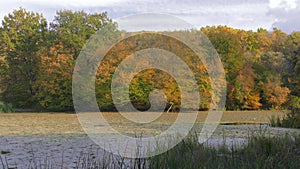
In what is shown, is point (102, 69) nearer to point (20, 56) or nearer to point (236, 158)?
point (20, 56)

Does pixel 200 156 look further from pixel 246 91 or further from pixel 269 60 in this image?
pixel 269 60

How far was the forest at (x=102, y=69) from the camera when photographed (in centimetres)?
1948

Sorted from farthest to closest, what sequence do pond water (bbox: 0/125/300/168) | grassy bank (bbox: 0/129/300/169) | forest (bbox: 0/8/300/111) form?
forest (bbox: 0/8/300/111) < pond water (bbox: 0/125/300/168) < grassy bank (bbox: 0/129/300/169)

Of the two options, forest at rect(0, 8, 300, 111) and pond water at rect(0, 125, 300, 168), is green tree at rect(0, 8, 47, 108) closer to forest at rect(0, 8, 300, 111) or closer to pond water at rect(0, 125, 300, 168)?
forest at rect(0, 8, 300, 111)

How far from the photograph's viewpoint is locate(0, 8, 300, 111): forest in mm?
19484

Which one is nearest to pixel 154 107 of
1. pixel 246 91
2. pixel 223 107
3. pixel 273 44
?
pixel 223 107

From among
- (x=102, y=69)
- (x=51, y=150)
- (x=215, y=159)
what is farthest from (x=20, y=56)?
(x=215, y=159)

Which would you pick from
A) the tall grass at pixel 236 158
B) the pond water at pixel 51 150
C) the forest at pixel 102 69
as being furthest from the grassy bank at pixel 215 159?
the forest at pixel 102 69

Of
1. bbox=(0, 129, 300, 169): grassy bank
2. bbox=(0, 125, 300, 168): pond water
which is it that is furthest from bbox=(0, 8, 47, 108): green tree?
bbox=(0, 129, 300, 169): grassy bank

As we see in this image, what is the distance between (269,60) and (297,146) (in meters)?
17.8

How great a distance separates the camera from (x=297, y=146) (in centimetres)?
549

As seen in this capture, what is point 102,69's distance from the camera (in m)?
19.8

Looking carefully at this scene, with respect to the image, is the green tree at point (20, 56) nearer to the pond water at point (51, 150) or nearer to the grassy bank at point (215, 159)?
the pond water at point (51, 150)

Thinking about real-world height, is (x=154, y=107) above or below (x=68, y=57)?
below
